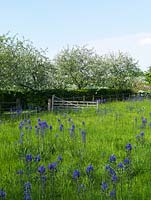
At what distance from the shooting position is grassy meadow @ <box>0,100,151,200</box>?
19.0 ft

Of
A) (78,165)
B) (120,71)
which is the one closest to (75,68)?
(120,71)

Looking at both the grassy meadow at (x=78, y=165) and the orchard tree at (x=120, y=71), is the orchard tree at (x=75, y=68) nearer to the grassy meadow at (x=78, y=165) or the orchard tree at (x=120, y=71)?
the orchard tree at (x=120, y=71)

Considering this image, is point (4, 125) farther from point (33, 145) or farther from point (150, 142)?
point (150, 142)

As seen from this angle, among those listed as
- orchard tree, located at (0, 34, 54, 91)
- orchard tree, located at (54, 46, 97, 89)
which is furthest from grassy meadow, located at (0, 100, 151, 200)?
orchard tree, located at (54, 46, 97, 89)

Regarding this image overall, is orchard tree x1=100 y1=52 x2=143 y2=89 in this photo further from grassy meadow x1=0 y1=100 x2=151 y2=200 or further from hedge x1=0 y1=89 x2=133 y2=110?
grassy meadow x1=0 y1=100 x2=151 y2=200

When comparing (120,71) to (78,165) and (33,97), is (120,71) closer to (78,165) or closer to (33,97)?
(33,97)

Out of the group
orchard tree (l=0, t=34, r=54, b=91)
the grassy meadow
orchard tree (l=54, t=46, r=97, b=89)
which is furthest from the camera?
orchard tree (l=54, t=46, r=97, b=89)

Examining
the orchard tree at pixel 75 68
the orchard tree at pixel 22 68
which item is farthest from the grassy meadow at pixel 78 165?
the orchard tree at pixel 75 68

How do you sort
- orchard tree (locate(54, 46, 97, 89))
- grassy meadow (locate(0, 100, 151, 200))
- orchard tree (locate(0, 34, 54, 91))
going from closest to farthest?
grassy meadow (locate(0, 100, 151, 200))
orchard tree (locate(0, 34, 54, 91))
orchard tree (locate(54, 46, 97, 89))

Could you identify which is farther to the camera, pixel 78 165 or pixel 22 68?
pixel 22 68

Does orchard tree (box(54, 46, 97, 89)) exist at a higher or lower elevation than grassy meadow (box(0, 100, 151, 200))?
higher

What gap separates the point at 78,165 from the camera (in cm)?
772

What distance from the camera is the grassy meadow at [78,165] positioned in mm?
5805

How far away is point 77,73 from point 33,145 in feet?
108
